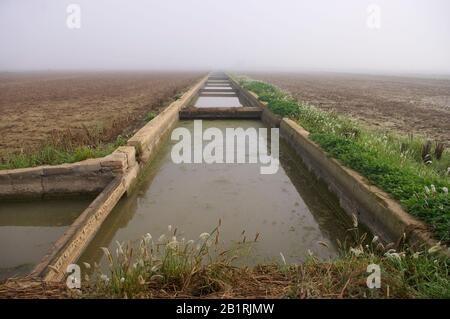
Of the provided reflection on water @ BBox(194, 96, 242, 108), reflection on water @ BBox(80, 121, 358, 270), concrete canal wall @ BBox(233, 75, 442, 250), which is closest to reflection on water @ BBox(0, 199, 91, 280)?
reflection on water @ BBox(80, 121, 358, 270)

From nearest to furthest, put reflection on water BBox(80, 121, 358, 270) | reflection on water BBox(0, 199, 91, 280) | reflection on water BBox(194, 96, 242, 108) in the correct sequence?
reflection on water BBox(0, 199, 91, 280), reflection on water BBox(80, 121, 358, 270), reflection on water BBox(194, 96, 242, 108)

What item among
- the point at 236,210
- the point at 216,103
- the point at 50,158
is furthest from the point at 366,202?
the point at 216,103

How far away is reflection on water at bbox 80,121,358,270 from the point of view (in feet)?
12.6

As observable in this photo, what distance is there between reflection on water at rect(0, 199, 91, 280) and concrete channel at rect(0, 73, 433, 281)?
1 centimetres

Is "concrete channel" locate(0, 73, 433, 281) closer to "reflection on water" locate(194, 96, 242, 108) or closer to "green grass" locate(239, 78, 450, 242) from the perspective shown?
"green grass" locate(239, 78, 450, 242)

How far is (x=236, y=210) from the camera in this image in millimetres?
4625

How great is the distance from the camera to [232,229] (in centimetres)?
408

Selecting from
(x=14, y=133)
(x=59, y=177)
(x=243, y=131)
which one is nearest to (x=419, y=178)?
(x=59, y=177)

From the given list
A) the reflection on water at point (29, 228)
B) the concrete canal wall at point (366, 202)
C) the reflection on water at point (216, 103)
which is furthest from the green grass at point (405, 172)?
the reflection on water at point (216, 103)

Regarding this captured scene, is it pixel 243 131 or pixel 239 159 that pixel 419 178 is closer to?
pixel 239 159

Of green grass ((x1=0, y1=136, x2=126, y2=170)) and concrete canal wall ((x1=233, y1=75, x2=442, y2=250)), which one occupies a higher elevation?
green grass ((x1=0, y1=136, x2=126, y2=170))

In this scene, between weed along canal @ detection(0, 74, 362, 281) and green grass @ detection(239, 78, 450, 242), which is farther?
weed along canal @ detection(0, 74, 362, 281)

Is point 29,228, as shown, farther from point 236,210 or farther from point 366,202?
point 366,202
